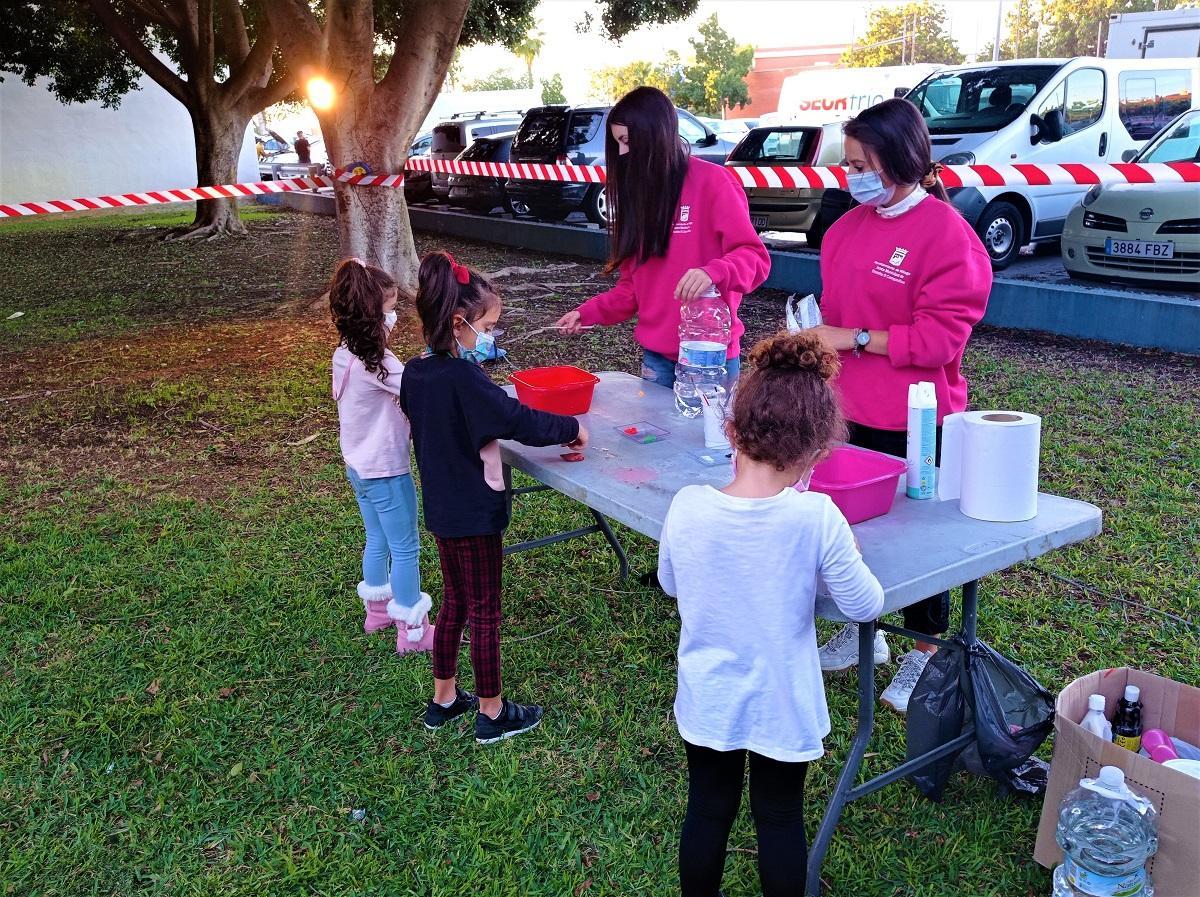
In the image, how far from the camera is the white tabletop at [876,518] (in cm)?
224

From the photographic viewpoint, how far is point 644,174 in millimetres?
3436

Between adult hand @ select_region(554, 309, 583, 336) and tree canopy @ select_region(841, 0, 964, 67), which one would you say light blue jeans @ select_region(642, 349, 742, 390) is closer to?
adult hand @ select_region(554, 309, 583, 336)

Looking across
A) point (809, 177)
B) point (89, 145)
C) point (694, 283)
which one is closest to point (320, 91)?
point (809, 177)

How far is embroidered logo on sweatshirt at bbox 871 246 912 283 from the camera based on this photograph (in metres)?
2.87

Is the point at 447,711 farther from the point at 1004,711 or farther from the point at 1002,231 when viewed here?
the point at 1002,231

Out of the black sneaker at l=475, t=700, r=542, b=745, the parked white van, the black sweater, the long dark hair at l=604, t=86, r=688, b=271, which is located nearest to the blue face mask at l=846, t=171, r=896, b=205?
the long dark hair at l=604, t=86, r=688, b=271

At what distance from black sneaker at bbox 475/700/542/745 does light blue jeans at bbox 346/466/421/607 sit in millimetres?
603

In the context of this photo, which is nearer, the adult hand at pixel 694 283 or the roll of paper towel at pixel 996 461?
the roll of paper towel at pixel 996 461

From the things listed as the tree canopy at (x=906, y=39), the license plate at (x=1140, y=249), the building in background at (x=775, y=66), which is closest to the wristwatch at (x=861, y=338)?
the license plate at (x=1140, y=249)

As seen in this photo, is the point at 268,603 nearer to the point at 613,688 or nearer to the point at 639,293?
the point at 613,688

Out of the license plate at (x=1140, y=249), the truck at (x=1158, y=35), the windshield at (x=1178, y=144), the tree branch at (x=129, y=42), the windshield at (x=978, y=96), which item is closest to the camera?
the license plate at (x=1140, y=249)

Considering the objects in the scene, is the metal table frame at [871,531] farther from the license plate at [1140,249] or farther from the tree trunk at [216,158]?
the tree trunk at [216,158]

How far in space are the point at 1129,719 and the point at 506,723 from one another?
182 cm

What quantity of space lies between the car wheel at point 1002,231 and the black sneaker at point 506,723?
8.15m
